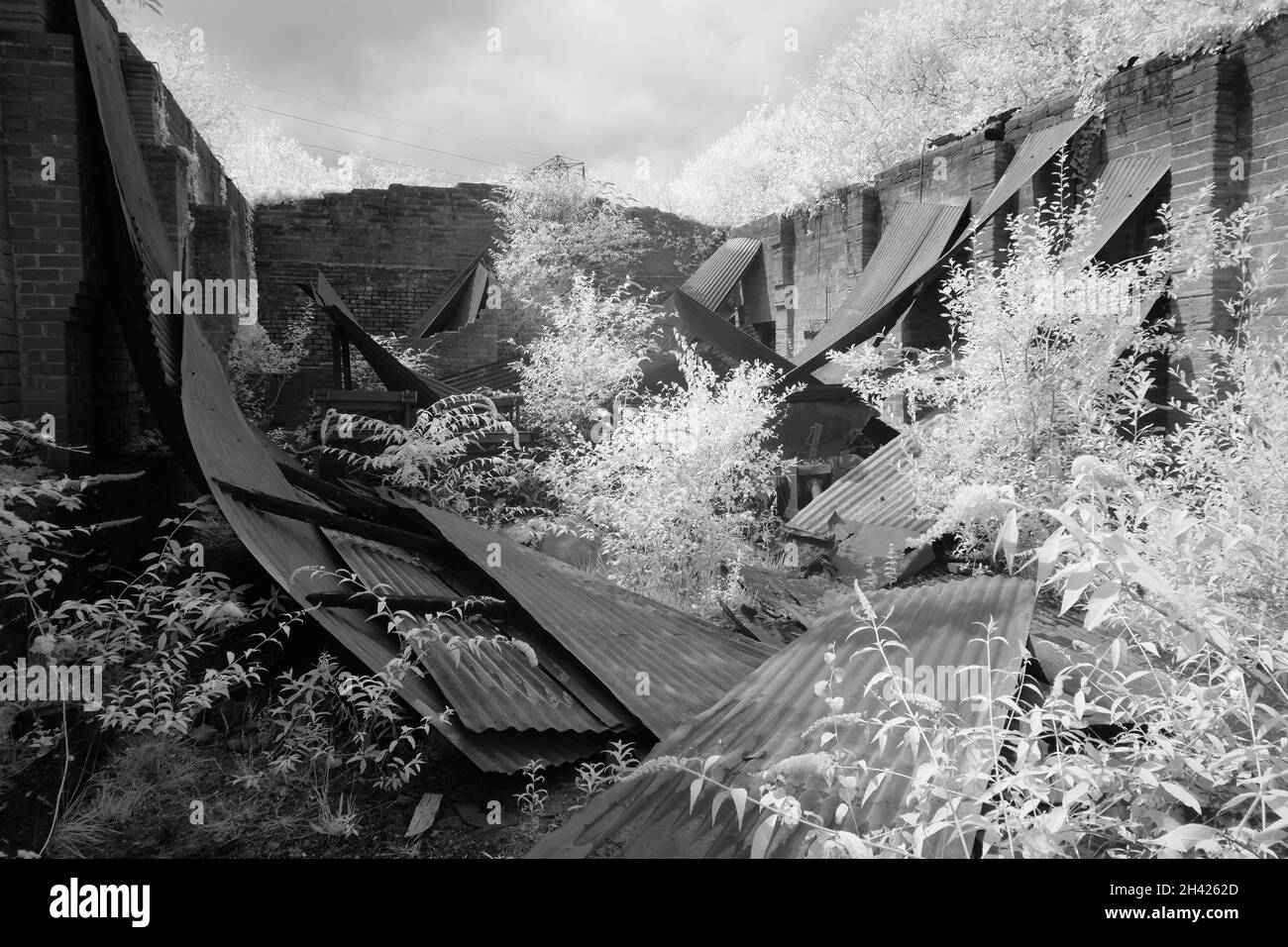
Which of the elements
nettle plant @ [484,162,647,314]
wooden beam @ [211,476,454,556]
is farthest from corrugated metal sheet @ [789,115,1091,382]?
nettle plant @ [484,162,647,314]

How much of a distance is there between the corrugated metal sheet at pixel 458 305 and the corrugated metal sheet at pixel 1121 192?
7959 mm

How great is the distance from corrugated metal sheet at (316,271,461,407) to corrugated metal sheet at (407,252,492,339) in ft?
11.6

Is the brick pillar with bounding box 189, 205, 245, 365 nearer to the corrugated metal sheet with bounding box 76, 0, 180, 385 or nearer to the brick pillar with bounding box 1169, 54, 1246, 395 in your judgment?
the corrugated metal sheet with bounding box 76, 0, 180, 385

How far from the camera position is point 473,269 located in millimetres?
12164

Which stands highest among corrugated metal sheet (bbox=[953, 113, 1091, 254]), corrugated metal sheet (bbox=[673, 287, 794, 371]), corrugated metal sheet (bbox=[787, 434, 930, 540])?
corrugated metal sheet (bbox=[953, 113, 1091, 254])

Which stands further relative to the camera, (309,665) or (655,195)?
(655,195)

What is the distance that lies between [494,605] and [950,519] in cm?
371

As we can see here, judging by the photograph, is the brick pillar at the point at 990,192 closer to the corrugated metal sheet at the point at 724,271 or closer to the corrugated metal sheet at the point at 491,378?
the corrugated metal sheet at the point at 724,271

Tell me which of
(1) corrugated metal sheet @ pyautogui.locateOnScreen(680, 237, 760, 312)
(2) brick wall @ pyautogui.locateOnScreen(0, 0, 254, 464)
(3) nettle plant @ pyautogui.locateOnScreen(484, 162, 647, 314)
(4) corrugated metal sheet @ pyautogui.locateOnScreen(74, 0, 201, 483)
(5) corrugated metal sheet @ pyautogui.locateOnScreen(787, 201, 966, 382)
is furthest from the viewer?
(3) nettle plant @ pyautogui.locateOnScreen(484, 162, 647, 314)

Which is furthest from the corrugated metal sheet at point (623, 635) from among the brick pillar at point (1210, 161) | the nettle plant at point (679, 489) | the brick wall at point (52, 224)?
the brick pillar at point (1210, 161)

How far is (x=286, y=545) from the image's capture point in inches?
140

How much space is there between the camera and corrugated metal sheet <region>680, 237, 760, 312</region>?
45.0ft
